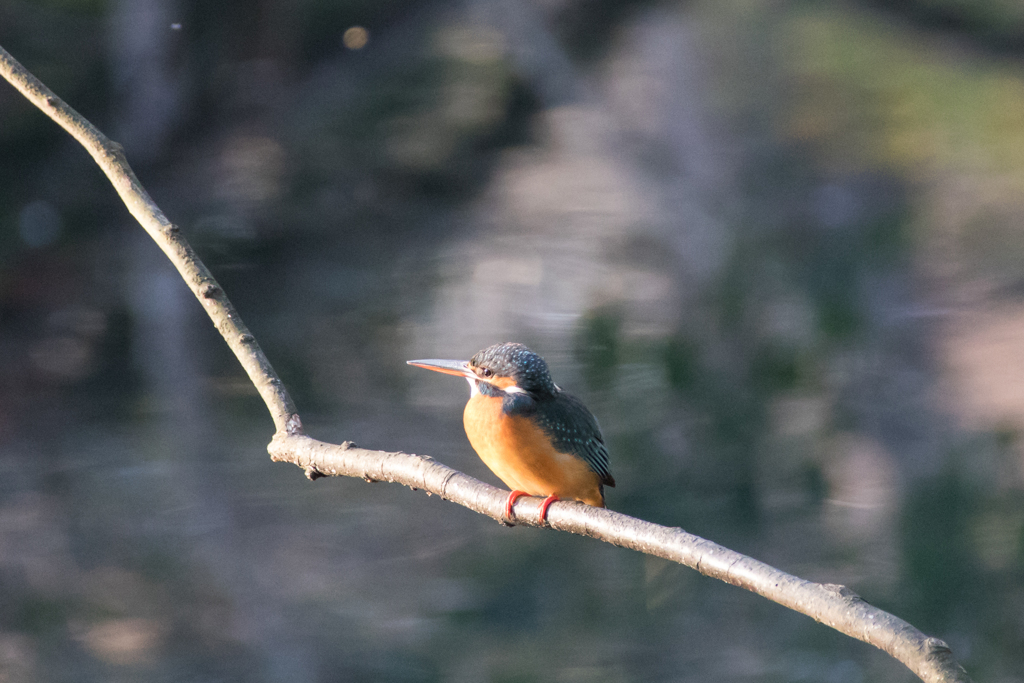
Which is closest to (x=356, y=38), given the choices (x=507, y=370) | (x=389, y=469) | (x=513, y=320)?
(x=513, y=320)

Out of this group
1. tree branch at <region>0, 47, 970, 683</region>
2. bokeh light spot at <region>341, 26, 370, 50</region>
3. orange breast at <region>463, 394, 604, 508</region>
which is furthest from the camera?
bokeh light spot at <region>341, 26, 370, 50</region>

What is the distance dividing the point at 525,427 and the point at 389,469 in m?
0.27

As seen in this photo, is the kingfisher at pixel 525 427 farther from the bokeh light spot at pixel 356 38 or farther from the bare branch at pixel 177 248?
the bokeh light spot at pixel 356 38

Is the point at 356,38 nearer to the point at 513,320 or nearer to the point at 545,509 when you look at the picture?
the point at 513,320

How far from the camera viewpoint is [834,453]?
2402mm

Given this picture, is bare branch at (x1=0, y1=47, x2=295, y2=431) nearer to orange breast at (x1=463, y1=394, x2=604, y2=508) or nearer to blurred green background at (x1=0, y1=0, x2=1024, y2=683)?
orange breast at (x1=463, y1=394, x2=604, y2=508)

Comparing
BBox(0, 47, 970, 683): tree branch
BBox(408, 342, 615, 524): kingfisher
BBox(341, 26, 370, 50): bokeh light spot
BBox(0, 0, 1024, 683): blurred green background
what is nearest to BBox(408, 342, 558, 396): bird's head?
BBox(408, 342, 615, 524): kingfisher

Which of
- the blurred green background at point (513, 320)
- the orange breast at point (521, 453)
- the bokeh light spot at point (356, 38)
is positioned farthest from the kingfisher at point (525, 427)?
the bokeh light spot at point (356, 38)

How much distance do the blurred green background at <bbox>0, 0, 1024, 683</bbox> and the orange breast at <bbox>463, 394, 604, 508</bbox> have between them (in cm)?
131

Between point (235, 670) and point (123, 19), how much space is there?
1.98 metres

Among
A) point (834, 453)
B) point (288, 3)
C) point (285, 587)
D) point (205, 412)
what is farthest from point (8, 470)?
point (834, 453)

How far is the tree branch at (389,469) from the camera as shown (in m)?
0.55

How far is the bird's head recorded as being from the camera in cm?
102

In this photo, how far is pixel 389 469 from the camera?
751 millimetres
